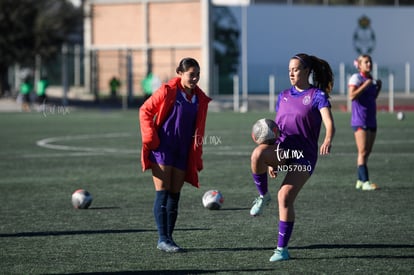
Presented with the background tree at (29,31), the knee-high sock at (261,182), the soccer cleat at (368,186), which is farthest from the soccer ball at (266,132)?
the background tree at (29,31)

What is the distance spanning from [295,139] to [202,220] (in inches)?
122

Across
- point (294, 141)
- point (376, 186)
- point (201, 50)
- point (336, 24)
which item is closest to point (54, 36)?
point (201, 50)

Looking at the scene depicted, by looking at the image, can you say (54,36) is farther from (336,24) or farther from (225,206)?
(225,206)

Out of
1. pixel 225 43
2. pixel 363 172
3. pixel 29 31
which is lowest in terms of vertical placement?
pixel 363 172

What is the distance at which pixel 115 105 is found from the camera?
56812mm

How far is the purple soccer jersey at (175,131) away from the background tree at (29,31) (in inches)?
1804

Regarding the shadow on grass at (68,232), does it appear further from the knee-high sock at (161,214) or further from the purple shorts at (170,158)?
the purple shorts at (170,158)

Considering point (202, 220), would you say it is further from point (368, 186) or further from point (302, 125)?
point (368, 186)

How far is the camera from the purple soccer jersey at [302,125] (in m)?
9.51

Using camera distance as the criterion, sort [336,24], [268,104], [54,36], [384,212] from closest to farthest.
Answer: [384,212], [268,104], [54,36], [336,24]

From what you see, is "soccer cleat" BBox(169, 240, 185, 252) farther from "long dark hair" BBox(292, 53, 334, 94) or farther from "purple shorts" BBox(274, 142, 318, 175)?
"long dark hair" BBox(292, 53, 334, 94)

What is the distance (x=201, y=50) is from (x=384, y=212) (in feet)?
168

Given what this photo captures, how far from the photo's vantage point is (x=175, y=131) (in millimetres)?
10078

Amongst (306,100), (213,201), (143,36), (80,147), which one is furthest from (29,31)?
(306,100)
